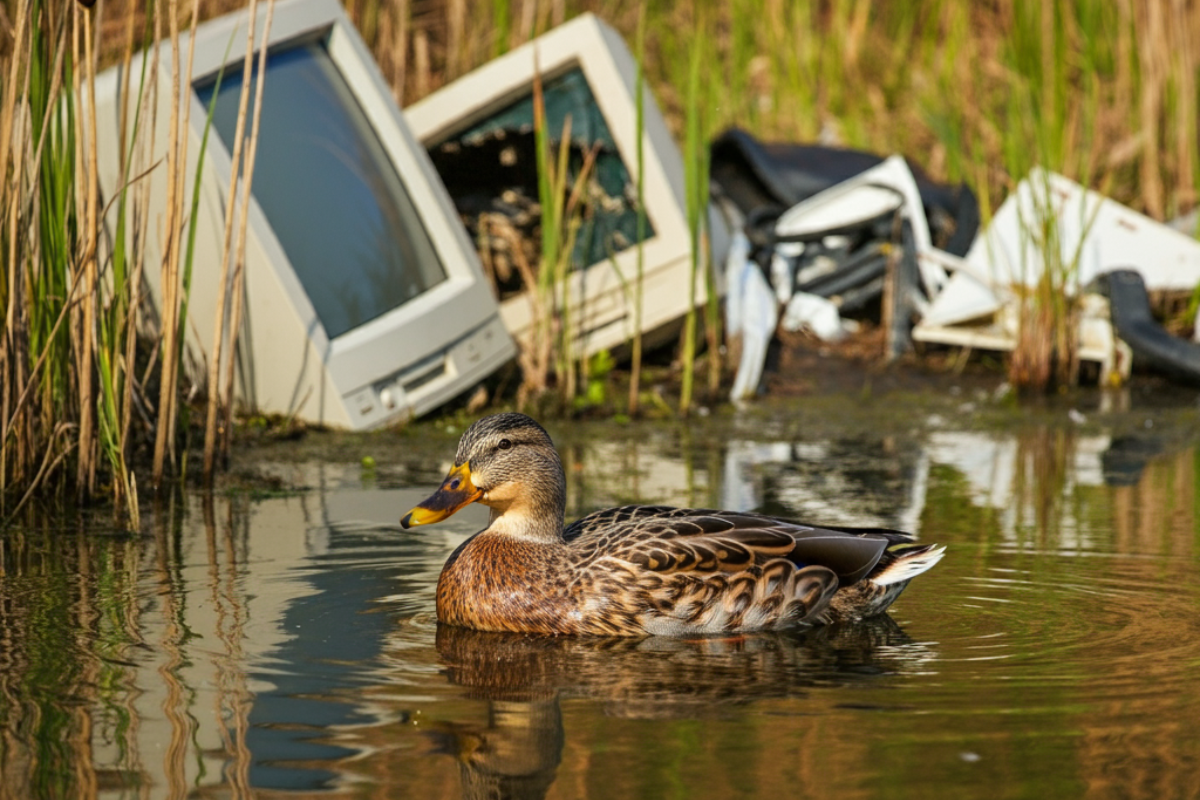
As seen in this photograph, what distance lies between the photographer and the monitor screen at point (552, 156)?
732cm

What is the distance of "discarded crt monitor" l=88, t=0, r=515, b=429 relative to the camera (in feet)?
20.1

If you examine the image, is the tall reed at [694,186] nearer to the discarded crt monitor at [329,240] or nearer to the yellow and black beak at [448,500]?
the discarded crt monitor at [329,240]

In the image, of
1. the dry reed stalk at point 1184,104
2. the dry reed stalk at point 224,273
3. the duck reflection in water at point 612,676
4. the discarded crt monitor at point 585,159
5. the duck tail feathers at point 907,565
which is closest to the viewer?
the duck reflection in water at point 612,676

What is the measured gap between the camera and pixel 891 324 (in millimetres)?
8219

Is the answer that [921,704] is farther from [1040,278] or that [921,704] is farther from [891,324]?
[891,324]

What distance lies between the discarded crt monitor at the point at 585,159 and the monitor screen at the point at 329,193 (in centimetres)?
69

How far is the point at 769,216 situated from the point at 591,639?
14.8 feet

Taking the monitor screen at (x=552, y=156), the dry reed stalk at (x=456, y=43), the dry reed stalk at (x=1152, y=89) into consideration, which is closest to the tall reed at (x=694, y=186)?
the monitor screen at (x=552, y=156)

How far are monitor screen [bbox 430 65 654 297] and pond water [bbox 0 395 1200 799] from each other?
1931 millimetres

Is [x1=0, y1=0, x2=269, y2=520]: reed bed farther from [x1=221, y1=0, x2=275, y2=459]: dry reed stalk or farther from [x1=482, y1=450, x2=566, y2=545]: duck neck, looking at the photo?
[x1=482, y1=450, x2=566, y2=545]: duck neck

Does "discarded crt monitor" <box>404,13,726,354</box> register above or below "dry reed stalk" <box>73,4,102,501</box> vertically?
above

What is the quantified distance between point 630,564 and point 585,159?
3635mm

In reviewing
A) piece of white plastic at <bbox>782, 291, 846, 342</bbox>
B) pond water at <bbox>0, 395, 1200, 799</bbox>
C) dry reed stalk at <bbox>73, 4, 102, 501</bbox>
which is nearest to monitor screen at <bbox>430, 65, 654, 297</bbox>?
piece of white plastic at <bbox>782, 291, 846, 342</bbox>

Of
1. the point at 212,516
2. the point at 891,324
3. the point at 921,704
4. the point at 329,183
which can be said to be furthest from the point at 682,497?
the point at 891,324
